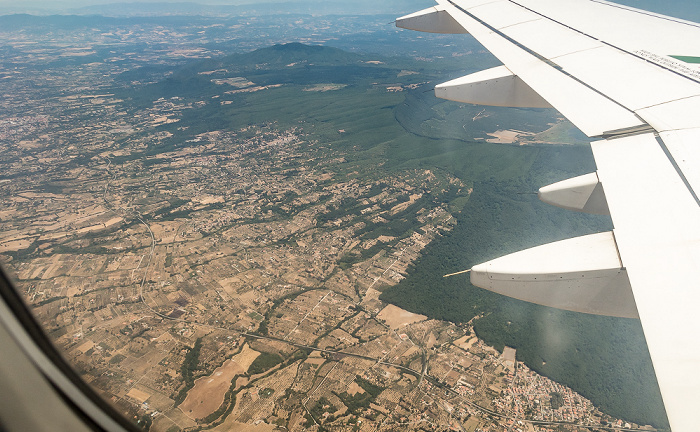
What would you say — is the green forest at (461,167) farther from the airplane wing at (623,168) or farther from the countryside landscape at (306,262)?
the airplane wing at (623,168)

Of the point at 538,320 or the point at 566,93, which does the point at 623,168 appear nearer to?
the point at 566,93

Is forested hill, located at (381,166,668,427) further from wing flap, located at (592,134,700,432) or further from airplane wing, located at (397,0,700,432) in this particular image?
wing flap, located at (592,134,700,432)

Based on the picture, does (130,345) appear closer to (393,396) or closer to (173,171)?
(393,396)

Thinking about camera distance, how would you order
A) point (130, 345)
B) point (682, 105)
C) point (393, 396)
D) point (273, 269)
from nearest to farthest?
point (682, 105)
point (393, 396)
point (130, 345)
point (273, 269)

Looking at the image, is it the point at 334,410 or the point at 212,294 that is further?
the point at 212,294

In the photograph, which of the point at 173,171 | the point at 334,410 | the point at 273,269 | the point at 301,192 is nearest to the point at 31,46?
the point at 173,171

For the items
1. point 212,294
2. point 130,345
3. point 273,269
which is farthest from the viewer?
point 273,269

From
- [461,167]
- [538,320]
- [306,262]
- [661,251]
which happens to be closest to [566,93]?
[661,251]

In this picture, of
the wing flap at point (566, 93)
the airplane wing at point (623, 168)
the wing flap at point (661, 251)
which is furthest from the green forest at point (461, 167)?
the wing flap at point (661, 251)
